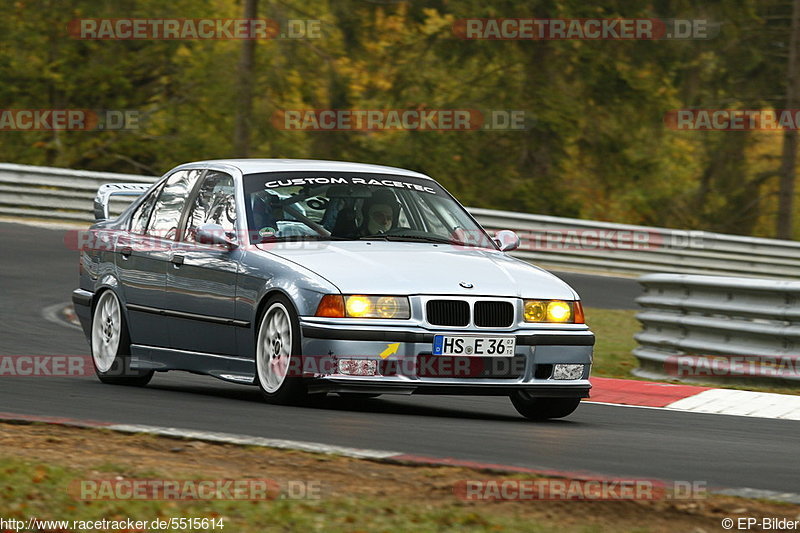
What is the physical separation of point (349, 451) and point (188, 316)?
3107 mm

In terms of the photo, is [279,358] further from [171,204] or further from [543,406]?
[171,204]

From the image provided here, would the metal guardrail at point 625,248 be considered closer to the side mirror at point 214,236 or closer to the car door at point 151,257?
the car door at point 151,257

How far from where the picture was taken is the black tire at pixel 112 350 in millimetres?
10234

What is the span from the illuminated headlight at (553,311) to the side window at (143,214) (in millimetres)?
3170

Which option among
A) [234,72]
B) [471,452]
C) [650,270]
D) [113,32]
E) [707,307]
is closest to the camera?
[471,452]

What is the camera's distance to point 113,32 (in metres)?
37.9

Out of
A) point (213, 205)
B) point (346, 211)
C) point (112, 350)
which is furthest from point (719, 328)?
point (112, 350)

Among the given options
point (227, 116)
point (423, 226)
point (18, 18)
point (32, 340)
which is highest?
point (18, 18)

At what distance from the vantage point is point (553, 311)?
8.65m

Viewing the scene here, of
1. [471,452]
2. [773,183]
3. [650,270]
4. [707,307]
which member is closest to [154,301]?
[471,452]

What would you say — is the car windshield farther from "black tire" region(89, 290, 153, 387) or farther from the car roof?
"black tire" region(89, 290, 153, 387)

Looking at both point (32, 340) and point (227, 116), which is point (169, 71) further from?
point (32, 340)

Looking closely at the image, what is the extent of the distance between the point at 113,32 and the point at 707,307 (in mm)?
28227

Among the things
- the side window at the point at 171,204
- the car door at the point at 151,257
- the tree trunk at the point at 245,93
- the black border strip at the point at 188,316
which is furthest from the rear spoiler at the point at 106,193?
the tree trunk at the point at 245,93
